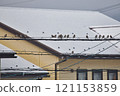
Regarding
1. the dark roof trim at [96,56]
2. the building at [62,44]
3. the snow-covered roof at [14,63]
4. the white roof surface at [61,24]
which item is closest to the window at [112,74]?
the building at [62,44]

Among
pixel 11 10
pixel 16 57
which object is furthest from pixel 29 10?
pixel 16 57

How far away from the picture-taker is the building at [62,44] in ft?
34.6

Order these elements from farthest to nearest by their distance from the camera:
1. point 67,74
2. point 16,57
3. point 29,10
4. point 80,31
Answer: point 29,10 < point 80,31 < point 67,74 < point 16,57

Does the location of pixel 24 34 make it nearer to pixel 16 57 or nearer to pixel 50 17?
pixel 16 57

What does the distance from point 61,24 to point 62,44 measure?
4.06ft

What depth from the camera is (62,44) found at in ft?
36.1

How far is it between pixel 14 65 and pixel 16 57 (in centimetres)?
48

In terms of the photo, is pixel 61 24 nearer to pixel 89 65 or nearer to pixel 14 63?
pixel 89 65

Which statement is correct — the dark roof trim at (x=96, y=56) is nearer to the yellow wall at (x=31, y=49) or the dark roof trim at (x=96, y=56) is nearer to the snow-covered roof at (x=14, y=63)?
the yellow wall at (x=31, y=49)

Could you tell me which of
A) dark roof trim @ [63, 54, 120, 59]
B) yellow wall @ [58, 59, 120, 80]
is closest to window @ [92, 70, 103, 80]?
yellow wall @ [58, 59, 120, 80]

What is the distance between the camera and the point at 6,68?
1007 centimetres

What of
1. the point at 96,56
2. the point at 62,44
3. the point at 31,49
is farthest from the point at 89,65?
the point at 31,49

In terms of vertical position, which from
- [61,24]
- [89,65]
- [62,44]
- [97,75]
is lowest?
[97,75]

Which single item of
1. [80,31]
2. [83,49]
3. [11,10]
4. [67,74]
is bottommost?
[67,74]
